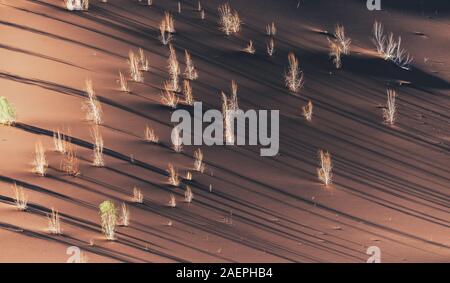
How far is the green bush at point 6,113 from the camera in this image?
16286 mm

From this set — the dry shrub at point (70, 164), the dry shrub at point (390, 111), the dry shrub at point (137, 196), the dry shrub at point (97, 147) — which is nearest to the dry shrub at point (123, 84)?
the dry shrub at point (97, 147)

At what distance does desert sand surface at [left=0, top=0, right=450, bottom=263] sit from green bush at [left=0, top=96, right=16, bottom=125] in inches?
4.8

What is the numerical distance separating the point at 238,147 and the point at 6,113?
3.43 metres

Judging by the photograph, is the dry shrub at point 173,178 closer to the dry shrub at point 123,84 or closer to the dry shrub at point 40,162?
the dry shrub at point 40,162

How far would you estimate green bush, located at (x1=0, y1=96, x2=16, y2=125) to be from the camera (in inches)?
641

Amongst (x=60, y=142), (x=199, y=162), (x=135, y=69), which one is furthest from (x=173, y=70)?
Result: (x=60, y=142)

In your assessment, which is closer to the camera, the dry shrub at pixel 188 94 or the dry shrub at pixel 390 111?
the dry shrub at pixel 188 94

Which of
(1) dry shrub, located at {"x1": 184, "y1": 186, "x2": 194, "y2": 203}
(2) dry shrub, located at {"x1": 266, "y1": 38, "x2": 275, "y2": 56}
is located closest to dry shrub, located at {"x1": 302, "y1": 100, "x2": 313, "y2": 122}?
(2) dry shrub, located at {"x1": 266, "y1": 38, "x2": 275, "y2": 56}

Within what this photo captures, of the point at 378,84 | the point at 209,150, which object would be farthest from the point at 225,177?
the point at 378,84

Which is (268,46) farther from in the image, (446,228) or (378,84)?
(446,228)

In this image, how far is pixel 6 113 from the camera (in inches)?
643

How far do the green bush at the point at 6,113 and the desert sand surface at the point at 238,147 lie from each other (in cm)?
12

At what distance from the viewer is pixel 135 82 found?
1842 centimetres

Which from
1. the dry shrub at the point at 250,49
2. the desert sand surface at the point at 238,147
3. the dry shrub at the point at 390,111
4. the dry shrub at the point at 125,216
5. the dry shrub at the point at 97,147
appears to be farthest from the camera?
the dry shrub at the point at 250,49
